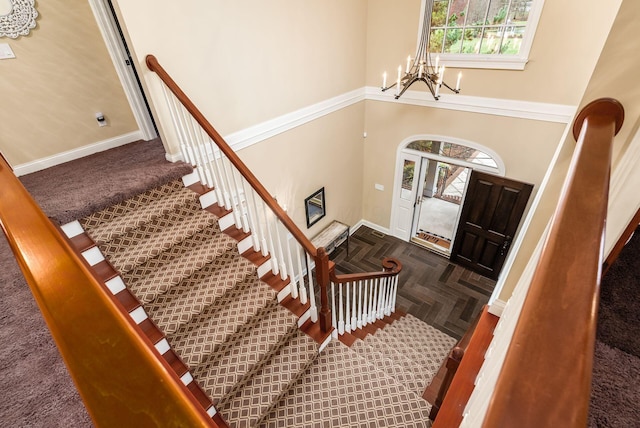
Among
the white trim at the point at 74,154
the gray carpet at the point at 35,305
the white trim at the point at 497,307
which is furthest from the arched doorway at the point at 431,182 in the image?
the white trim at the point at 74,154

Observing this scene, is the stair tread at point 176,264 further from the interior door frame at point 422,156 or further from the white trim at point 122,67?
the interior door frame at point 422,156

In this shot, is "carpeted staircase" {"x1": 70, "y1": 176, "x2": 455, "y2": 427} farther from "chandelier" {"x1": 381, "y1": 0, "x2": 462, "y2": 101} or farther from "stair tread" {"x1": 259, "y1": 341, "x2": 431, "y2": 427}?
"chandelier" {"x1": 381, "y1": 0, "x2": 462, "y2": 101}

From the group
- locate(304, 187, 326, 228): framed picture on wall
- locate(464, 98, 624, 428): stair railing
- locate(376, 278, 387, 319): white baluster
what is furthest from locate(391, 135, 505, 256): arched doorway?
locate(464, 98, 624, 428): stair railing

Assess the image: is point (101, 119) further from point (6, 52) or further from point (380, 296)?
point (380, 296)

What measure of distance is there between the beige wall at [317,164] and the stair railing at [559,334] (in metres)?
3.70

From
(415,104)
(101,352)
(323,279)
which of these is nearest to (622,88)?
(101,352)

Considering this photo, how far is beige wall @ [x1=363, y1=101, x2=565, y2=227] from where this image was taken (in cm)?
419

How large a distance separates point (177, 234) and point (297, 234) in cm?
114

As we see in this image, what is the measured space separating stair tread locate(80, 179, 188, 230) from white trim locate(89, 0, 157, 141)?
1.49 metres

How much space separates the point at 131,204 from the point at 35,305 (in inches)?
38.4

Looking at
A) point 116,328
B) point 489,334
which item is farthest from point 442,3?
point 116,328

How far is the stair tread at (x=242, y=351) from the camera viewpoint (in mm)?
2189

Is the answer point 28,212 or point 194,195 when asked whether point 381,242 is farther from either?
point 28,212

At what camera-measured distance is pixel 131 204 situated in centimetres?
267
